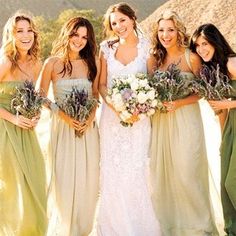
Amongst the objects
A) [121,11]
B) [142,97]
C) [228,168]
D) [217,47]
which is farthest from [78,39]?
[228,168]

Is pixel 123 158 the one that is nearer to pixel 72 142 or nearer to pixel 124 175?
pixel 124 175

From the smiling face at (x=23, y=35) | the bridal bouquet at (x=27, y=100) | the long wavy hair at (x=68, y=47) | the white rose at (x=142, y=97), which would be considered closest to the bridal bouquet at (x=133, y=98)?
the white rose at (x=142, y=97)

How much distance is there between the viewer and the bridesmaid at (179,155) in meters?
7.76

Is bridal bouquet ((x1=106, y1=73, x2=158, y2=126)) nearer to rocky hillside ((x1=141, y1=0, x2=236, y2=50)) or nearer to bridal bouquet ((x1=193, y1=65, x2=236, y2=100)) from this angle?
bridal bouquet ((x1=193, y1=65, x2=236, y2=100))

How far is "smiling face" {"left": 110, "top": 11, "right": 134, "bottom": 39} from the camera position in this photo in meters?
7.76

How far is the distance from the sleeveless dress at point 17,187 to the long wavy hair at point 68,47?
0.69 metres

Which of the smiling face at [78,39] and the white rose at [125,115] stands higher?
the smiling face at [78,39]

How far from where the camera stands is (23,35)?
7.29 meters

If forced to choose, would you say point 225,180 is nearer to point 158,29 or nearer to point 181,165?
point 181,165

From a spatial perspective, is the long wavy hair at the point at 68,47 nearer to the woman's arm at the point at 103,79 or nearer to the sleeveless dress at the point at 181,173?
the woman's arm at the point at 103,79

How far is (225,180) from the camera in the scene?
760cm

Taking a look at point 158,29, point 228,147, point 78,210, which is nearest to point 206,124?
point 228,147

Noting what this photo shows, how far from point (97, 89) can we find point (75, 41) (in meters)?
0.65

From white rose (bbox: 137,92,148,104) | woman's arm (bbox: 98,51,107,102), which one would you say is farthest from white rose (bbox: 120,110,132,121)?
woman's arm (bbox: 98,51,107,102)
